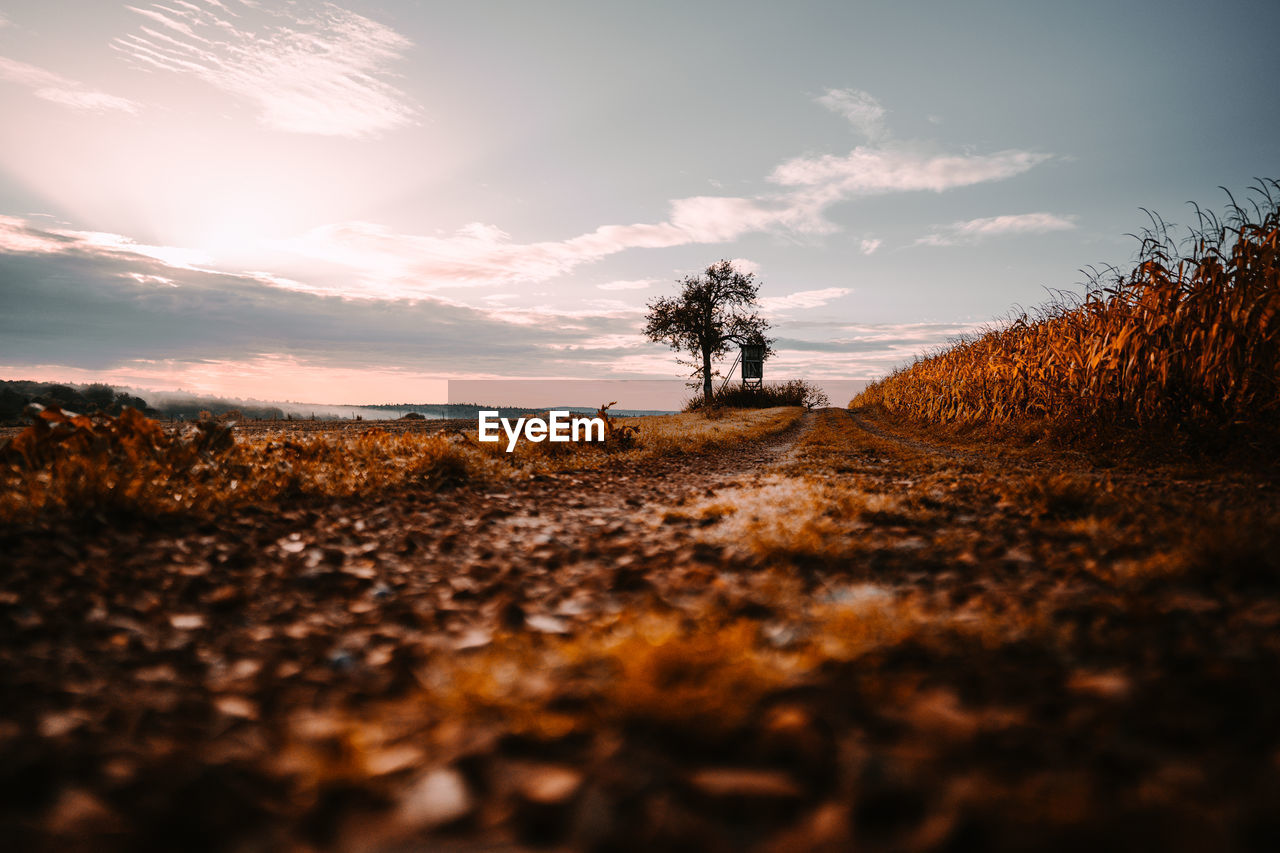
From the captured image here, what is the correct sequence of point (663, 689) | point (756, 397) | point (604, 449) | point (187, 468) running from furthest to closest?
point (756, 397), point (604, 449), point (187, 468), point (663, 689)

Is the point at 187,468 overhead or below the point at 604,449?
overhead

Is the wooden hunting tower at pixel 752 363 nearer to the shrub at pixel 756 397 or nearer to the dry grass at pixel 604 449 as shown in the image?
the shrub at pixel 756 397

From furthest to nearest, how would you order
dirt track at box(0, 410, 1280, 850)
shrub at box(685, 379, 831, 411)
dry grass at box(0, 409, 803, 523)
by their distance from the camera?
1. shrub at box(685, 379, 831, 411)
2. dry grass at box(0, 409, 803, 523)
3. dirt track at box(0, 410, 1280, 850)

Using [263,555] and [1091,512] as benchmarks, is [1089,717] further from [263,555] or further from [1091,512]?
[263,555]

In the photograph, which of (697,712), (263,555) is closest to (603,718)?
(697,712)

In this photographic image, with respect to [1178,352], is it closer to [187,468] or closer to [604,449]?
[604,449]

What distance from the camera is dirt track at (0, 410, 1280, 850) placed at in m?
1.43

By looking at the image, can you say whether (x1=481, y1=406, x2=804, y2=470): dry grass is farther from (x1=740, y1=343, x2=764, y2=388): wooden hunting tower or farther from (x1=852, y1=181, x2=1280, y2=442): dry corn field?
(x1=740, y1=343, x2=764, y2=388): wooden hunting tower

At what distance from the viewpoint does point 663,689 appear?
1.93 meters

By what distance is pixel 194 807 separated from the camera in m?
1.57

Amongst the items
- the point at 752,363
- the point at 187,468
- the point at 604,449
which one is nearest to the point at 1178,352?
the point at 604,449

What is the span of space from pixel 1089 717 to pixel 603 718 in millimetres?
1458

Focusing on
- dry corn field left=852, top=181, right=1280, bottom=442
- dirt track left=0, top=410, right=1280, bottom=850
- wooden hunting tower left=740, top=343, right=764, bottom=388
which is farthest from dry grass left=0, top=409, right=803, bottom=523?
wooden hunting tower left=740, top=343, right=764, bottom=388

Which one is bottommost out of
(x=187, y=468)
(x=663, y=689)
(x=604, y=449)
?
(x=663, y=689)
